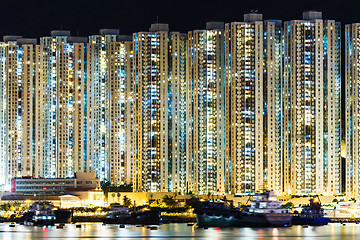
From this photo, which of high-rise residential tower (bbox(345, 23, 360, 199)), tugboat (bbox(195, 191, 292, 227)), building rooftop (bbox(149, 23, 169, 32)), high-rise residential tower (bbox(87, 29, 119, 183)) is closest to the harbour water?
tugboat (bbox(195, 191, 292, 227))

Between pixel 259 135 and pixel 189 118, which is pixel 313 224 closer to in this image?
pixel 259 135

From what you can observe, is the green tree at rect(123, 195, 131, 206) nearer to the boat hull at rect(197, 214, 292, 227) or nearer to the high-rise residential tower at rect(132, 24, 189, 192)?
the high-rise residential tower at rect(132, 24, 189, 192)

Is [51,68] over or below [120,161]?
over

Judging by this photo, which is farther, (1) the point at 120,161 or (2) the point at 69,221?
(1) the point at 120,161

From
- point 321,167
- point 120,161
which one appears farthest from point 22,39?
Result: point 321,167

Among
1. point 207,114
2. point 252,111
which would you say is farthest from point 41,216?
point 252,111

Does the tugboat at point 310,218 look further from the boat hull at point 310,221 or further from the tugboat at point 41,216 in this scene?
the tugboat at point 41,216
